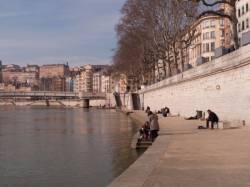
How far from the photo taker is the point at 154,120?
29.4 metres

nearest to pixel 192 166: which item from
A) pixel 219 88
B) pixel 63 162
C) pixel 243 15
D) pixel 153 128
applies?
pixel 63 162

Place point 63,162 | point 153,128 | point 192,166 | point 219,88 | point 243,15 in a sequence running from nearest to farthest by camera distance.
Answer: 1. point 192,166
2. point 63,162
3. point 153,128
4. point 219,88
5. point 243,15

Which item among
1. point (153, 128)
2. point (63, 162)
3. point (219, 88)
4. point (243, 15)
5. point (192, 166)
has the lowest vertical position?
point (63, 162)

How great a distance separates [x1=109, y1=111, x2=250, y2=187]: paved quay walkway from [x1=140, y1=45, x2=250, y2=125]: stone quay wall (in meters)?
10.8

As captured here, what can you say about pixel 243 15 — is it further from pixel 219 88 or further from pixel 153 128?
pixel 153 128

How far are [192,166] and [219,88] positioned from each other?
25.7 metres

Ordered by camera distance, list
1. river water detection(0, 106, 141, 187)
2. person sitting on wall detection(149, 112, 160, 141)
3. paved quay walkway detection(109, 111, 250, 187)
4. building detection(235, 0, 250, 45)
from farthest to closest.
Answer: building detection(235, 0, 250, 45) < person sitting on wall detection(149, 112, 160, 141) < river water detection(0, 106, 141, 187) < paved quay walkway detection(109, 111, 250, 187)

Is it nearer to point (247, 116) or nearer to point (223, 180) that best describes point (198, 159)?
point (223, 180)

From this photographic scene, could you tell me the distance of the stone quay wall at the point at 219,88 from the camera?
33.8 metres

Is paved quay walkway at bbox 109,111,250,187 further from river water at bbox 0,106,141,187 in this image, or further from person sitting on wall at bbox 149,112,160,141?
person sitting on wall at bbox 149,112,160,141

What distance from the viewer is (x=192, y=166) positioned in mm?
16203

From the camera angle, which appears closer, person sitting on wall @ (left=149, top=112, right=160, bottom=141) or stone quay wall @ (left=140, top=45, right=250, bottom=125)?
person sitting on wall @ (left=149, top=112, right=160, bottom=141)

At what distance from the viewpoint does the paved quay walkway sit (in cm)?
1355

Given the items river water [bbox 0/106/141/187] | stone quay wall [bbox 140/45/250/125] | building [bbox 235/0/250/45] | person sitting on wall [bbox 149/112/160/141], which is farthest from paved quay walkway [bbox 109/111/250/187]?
building [bbox 235/0/250/45]
